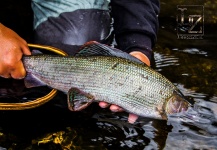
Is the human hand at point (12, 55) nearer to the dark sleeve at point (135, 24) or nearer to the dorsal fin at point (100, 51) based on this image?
the dorsal fin at point (100, 51)

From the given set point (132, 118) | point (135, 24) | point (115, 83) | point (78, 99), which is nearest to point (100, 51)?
point (115, 83)

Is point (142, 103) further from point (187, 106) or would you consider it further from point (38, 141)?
point (38, 141)

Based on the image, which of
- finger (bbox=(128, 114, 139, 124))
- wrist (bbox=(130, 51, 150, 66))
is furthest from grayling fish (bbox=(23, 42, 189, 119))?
wrist (bbox=(130, 51, 150, 66))

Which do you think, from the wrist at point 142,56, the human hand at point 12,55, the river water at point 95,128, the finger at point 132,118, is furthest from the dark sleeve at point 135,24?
the human hand at point 12,55

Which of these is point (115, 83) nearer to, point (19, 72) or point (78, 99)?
point (78, 99)

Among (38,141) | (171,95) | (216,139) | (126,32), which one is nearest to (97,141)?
(38,141)

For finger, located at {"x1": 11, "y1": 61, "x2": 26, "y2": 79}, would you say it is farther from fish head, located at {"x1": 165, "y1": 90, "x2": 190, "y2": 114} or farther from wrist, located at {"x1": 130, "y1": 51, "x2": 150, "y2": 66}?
fish head, located at {"x1": 165, "y1": 90, "x2": 190, "y2": 114}
